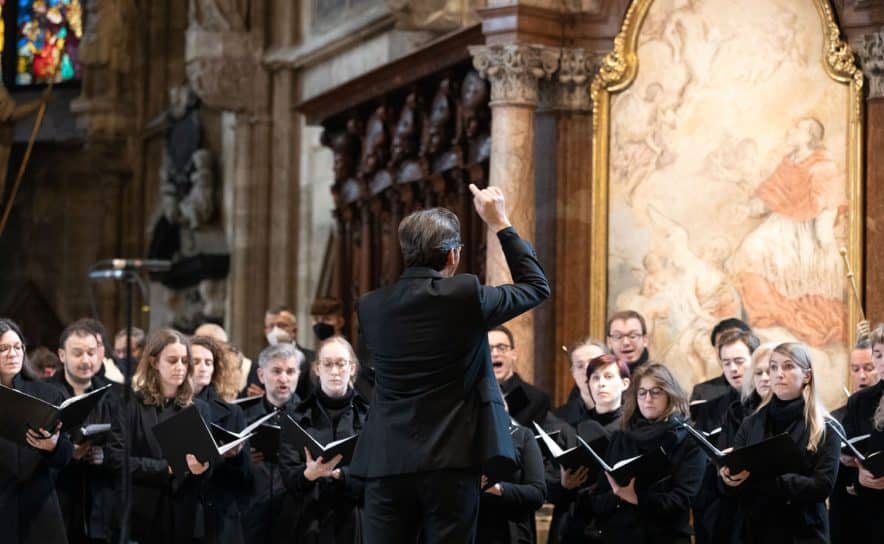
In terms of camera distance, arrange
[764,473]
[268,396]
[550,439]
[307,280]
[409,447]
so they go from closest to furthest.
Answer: [409,447]
[764,473]
[550,439]
[268,396]
[307,280]

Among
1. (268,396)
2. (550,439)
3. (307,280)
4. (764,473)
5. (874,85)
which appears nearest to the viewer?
(764,473)

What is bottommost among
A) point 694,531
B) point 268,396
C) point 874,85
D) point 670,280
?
point 694,531

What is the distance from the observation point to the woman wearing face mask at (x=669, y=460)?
871cm

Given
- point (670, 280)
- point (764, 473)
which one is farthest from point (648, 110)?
point (764, 473)

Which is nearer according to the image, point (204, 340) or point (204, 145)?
point (204, 340)

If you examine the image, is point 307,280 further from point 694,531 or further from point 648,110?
point 694,531

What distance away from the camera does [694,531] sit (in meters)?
9.05

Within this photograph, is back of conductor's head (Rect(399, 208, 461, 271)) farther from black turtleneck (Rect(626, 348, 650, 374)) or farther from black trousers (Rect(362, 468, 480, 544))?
black turtleneck (Rect(626, 348, 650, 374))

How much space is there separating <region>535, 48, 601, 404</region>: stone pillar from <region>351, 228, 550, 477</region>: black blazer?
587 centimetres

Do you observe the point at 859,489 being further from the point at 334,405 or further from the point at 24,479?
the point at 24,479

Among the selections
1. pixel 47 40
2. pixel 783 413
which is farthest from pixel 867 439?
pixel 47 40

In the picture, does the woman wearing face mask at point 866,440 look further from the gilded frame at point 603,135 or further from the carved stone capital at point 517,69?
the carved stone capital at point 517,69

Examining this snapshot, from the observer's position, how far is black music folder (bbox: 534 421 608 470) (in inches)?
341

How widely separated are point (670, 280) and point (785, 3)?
1937mm
